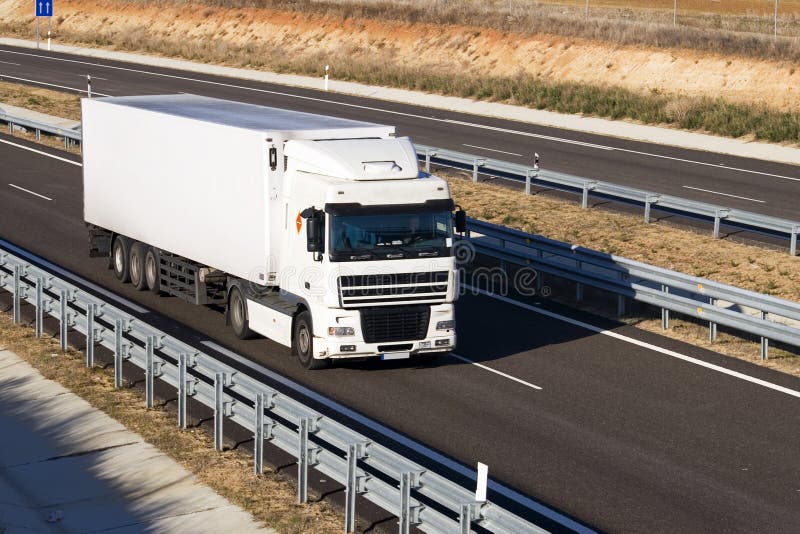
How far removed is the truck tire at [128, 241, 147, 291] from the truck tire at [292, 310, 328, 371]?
5427mm

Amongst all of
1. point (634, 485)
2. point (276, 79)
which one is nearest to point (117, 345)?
point (634, 485)

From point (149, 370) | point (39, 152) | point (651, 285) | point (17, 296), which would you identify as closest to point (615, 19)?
point (39, 152)

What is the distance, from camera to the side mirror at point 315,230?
1755 cm

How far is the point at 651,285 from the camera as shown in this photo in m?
22.9

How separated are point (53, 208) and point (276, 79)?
91.9ft

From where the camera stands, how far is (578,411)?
16.6 metres

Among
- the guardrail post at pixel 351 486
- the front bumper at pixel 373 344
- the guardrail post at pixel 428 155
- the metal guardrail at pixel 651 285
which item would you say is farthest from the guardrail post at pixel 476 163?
the guardrail post at pixel 351 486

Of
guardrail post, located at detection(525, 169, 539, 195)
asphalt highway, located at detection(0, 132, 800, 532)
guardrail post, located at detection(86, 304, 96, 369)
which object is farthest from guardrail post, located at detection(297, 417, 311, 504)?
guardrail post, located at detection(525, 169, 539, 195)

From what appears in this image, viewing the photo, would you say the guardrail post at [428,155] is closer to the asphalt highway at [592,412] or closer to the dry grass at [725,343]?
the asphalt highway at [592,412]

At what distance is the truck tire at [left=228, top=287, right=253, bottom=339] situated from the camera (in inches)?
791

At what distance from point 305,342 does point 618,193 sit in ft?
41.4

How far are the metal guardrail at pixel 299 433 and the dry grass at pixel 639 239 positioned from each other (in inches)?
455

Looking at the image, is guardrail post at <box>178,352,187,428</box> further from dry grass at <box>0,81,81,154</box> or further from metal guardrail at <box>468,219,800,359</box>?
dry grass at <box>0,81,81,154</box>

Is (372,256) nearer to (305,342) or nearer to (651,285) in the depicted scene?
(305,342)
